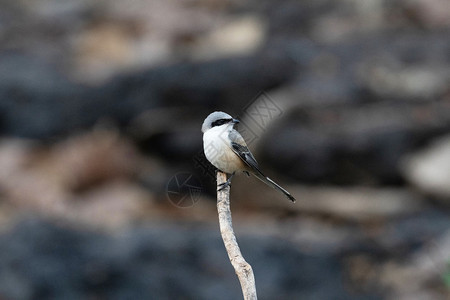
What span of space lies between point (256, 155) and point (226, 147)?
430 inches

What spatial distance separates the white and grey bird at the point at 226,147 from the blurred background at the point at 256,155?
7005 mm

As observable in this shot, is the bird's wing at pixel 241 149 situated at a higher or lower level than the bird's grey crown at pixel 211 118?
higher

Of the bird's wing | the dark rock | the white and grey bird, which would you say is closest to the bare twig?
the white and grey bird

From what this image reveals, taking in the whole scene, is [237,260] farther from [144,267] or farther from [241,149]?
[144,267]

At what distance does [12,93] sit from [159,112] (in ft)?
15.2

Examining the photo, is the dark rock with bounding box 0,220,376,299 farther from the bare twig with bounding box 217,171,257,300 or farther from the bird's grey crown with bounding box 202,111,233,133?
the bare twig with bounding box 217,171,257,300

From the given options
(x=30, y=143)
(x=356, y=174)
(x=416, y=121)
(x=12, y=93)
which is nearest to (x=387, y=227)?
(x=356, y=174)

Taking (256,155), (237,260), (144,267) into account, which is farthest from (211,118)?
(256,155)

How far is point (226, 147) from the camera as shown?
3828mm

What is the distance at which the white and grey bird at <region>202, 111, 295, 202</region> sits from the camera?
3.63 meters

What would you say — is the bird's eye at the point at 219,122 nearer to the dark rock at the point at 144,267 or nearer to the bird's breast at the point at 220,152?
the bird's breast at the point at 220,152

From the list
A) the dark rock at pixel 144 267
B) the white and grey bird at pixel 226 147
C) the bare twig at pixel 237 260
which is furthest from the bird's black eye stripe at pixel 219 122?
the dark rock at pixel 144 267

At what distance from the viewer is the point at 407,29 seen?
18188 mm

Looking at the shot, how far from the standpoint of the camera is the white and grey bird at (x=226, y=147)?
3.63 metres
